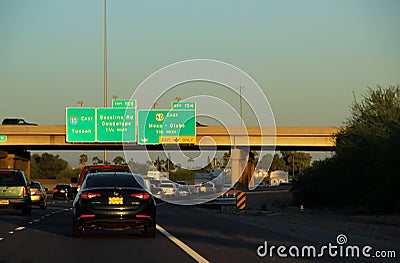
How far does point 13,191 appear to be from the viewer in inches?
1451

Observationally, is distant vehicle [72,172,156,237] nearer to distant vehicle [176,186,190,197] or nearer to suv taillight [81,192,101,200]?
suv taillight [81,192,101,200]

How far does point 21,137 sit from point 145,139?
16.1 meters

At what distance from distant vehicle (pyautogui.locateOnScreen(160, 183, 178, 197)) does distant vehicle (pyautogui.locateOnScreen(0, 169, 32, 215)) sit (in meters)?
32.7

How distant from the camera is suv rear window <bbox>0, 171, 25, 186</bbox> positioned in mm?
37219

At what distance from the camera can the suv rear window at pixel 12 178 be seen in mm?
37219

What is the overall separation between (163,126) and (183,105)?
2470 millimetres

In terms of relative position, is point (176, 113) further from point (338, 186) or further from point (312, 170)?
point (338, 186)

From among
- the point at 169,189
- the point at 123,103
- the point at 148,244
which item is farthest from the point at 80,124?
the point at 148,244

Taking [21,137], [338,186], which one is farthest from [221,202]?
[21,137]

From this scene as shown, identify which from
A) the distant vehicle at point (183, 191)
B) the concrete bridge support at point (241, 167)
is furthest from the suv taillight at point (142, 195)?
the concrete bridge support at point (241, 167)

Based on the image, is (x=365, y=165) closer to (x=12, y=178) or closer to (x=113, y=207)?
(x=12, y=178)

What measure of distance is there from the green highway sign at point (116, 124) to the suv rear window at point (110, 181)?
151 ft

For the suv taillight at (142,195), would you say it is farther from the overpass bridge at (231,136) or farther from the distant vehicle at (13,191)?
the overpass bridge at (231,136)

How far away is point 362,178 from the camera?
169 feet
